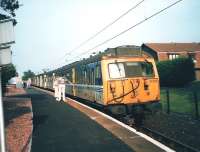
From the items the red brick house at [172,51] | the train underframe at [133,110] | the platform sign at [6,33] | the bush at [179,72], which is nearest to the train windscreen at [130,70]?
the train underframe at [133,110]

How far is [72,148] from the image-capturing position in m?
8.73

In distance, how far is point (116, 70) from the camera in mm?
14562

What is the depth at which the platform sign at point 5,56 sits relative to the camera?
605 cm

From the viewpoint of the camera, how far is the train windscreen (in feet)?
47.6

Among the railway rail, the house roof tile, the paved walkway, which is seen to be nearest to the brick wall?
the house roof tile

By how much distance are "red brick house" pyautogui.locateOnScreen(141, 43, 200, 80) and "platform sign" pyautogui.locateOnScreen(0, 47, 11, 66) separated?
50.6 m

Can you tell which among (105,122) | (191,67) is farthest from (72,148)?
(191,67)

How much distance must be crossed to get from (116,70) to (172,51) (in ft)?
143

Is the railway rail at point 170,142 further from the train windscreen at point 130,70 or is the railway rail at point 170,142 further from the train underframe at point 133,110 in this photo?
the train windscreen at point 130,70

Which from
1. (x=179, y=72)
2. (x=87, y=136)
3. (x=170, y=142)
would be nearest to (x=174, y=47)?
(x=179, y=72)

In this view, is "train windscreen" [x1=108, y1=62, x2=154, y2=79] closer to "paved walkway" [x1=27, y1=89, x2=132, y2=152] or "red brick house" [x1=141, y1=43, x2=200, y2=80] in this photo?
"paved walkway" [x1=27, y1=89, x2=132, y2=152]

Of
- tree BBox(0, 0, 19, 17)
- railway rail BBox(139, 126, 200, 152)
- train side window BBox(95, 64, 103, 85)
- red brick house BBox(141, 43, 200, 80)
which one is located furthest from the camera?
red brick house BBox(141, 43, 200, 80)

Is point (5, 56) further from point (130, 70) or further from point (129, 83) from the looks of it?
point (130, 70)

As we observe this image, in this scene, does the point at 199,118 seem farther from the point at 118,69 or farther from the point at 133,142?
the point at 133,142
